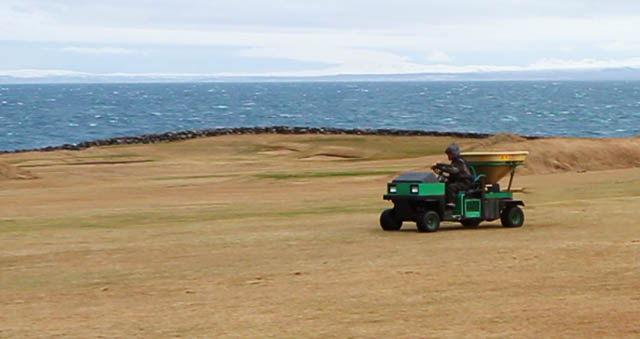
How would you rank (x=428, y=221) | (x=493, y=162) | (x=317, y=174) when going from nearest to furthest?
(x=428, y=221) < (x=493, y=162) < (x=317, y=174)

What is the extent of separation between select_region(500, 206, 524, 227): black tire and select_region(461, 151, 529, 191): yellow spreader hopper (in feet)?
1.99

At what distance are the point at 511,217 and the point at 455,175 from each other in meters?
1.29

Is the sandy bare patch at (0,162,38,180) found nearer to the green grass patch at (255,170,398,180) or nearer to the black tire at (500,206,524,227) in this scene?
the green grass patch at (255,170,398,180)

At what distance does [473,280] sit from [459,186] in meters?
5.18

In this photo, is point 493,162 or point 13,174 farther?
point 13,174

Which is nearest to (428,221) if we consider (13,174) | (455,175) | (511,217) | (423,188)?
(423,188)

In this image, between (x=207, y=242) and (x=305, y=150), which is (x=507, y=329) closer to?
(x=207, y=242)

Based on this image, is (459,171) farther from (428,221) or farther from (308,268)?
(308,268)

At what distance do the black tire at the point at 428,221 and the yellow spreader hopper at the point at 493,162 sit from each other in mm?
1304

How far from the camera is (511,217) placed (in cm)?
1891

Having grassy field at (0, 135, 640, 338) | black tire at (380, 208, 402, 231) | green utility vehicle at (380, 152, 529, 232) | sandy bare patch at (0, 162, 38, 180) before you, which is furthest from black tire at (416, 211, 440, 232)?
sandy bare patch at (0, 162, 38, 180)

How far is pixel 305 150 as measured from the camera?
162 feet

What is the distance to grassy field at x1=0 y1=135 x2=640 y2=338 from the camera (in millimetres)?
11148

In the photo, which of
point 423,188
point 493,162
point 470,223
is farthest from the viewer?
point 470,223
